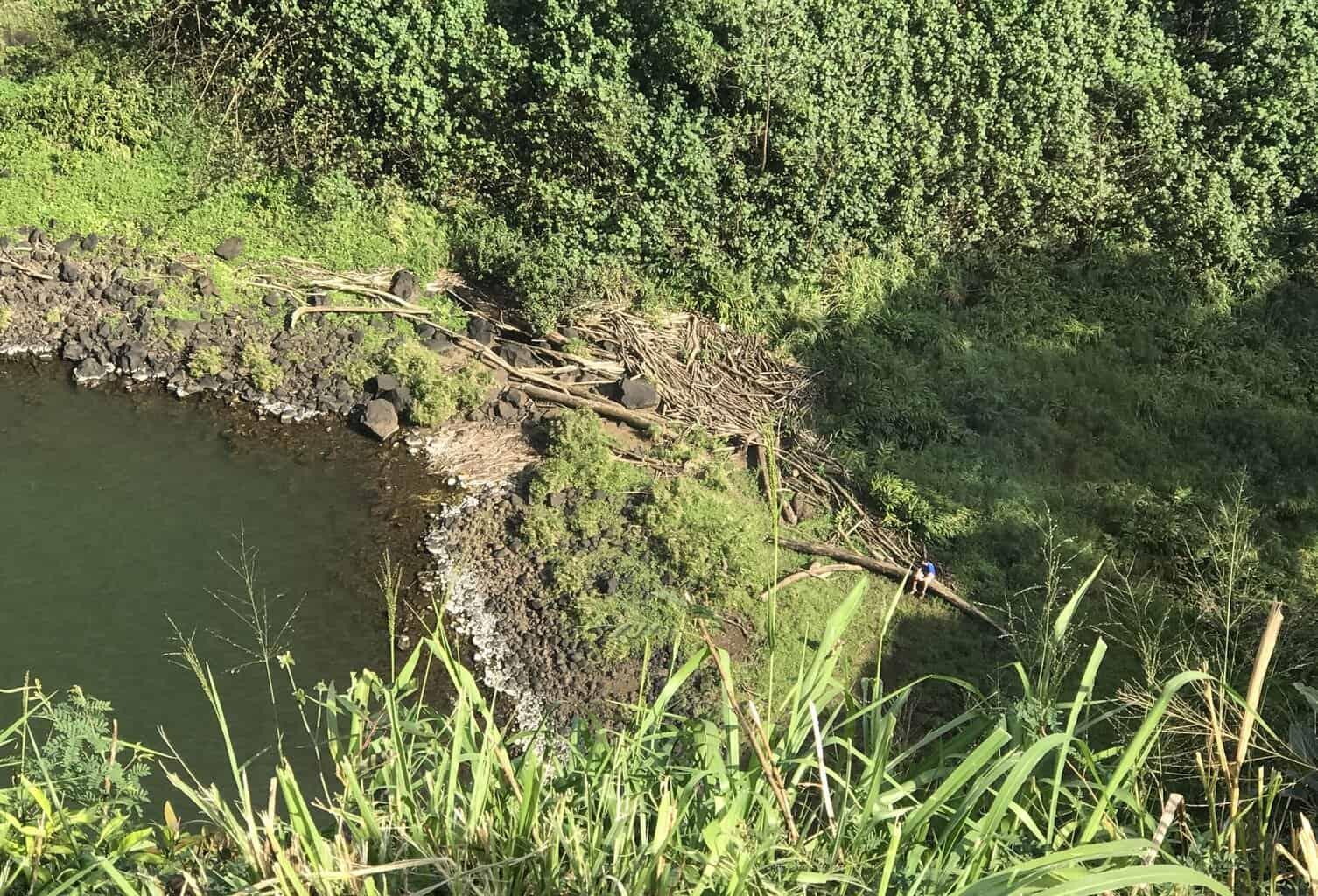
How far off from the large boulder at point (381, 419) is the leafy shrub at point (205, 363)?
1.32m

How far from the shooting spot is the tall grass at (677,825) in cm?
189

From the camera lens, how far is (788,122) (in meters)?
8.16

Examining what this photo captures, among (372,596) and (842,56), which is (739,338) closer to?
(842,56)

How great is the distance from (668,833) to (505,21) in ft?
26.2

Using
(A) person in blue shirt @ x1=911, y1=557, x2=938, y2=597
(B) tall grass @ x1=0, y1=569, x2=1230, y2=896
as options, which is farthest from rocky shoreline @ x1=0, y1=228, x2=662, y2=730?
(B) tall grass @ x1=0, y1=569, x2=1230, y2=896

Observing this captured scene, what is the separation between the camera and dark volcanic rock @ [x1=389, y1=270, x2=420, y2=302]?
8656 mm

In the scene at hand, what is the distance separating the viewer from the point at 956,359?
26.8 ft

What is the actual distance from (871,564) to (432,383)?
347 cm

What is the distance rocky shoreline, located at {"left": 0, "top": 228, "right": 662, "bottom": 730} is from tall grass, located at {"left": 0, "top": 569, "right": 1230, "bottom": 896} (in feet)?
13.8

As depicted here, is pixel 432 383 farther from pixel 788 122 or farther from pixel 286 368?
pixel 788 122

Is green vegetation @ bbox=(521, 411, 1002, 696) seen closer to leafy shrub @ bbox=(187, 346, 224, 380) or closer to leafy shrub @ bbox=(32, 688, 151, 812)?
leafy shrub @ bbox=(187, 346, 224, 380)

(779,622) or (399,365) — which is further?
(399,365)

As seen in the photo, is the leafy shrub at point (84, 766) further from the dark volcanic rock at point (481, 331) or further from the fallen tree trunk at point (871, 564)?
the dark volcanic rock at point (481, 331)

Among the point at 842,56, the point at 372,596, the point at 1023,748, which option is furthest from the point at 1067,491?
the point at 1023,748
